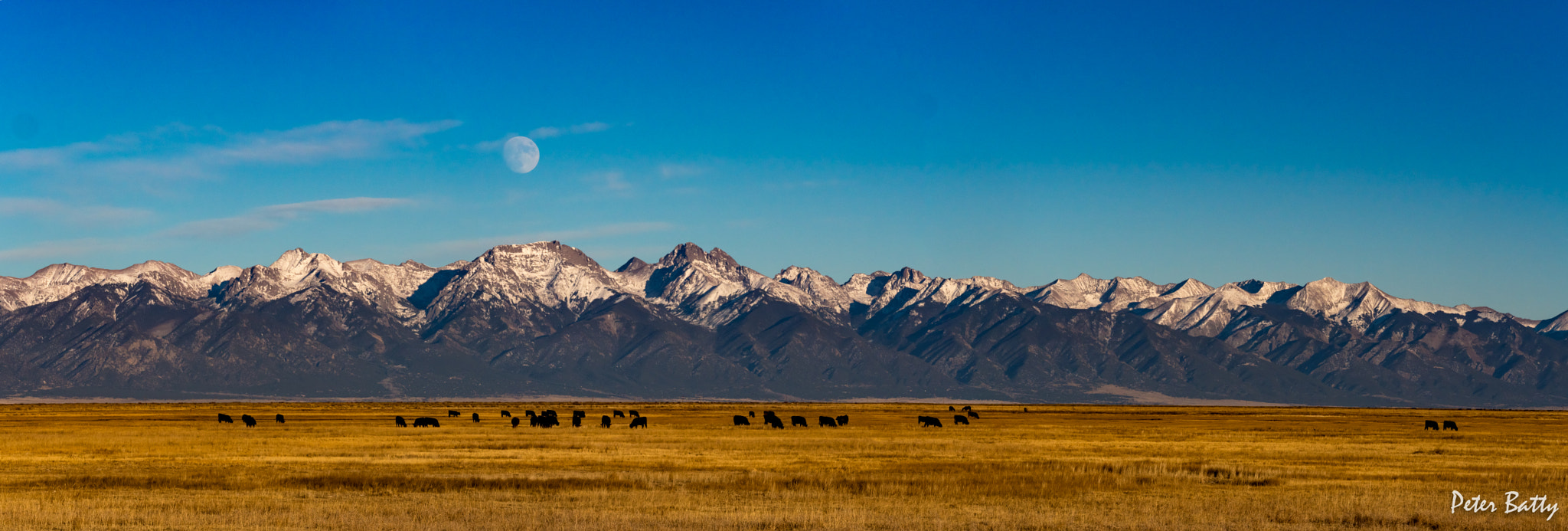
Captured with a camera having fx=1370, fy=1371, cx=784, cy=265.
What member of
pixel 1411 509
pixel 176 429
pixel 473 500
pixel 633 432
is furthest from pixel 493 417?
pixel 1411 509

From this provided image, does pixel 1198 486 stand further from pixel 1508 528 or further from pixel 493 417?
pixel 493 417

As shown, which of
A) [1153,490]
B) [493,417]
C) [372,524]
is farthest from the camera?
[493,417]

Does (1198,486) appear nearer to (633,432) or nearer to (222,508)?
(222,508)

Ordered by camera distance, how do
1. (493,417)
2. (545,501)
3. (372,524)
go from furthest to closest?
(493,417) → (545,501) → (372,524)

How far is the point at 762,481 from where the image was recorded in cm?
4200

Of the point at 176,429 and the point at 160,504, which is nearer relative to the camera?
the point at 160,504

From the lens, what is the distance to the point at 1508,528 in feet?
100

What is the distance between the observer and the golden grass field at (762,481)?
3166 cm

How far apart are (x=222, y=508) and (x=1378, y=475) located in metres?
35.4

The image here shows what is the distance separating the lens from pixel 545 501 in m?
35.6

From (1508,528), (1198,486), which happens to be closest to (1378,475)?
(1198,486)

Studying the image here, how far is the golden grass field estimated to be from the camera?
104 ft

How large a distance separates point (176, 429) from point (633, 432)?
31961 mm

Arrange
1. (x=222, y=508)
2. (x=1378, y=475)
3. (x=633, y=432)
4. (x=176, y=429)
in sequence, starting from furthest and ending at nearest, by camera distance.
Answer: (x=176, y=429) → (x=633, y=432) → (x=1378, y=475) → (x=222, y=508)
